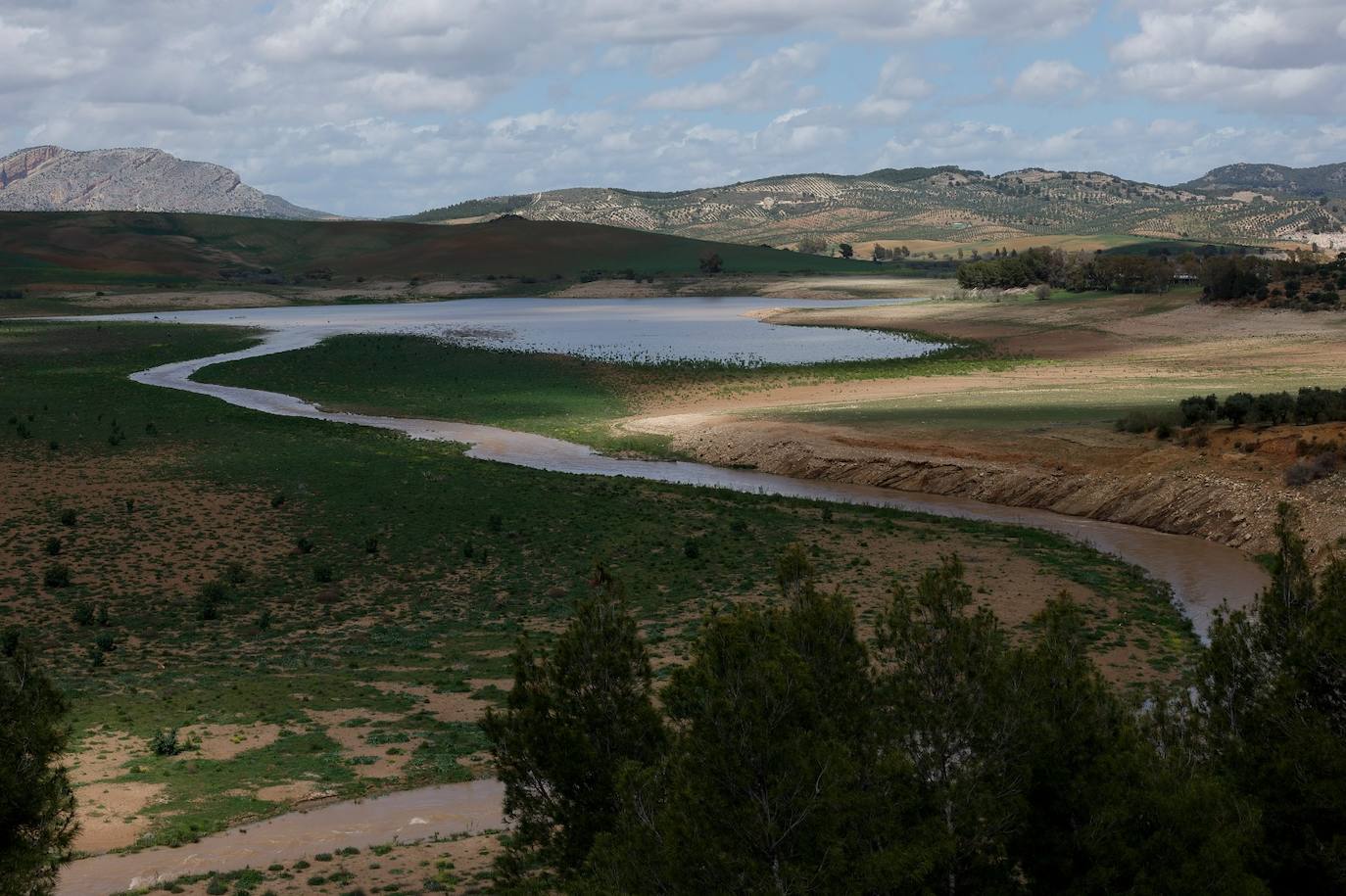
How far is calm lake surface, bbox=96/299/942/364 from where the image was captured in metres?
98.6

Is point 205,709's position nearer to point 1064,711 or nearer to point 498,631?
point 498,631

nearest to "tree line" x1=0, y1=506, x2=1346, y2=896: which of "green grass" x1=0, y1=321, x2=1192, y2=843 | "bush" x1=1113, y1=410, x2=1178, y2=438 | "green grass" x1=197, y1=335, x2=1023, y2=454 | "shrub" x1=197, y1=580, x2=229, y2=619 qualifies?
"green grass" x1=0, y1=321, x2=1192, y2=843

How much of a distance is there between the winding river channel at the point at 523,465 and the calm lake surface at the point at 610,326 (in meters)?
0.24

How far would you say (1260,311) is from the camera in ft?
314

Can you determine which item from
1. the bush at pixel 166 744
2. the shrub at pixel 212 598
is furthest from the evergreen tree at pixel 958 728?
the shrub at pixel 212 598

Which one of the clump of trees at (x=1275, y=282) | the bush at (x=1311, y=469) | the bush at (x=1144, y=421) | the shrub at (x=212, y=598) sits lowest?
the shrub at (x=212, y=598)

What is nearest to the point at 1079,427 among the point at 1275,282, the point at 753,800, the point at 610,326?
the point at 753,800

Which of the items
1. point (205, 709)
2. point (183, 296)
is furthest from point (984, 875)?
point (183, 296)

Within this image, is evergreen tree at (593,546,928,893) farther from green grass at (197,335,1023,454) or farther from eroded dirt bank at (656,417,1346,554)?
green grass at (197,335,1023,454)

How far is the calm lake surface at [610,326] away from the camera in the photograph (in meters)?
98.6

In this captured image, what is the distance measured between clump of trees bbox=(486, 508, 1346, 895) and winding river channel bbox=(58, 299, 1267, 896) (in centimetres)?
514

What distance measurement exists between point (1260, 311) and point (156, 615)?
84891mm

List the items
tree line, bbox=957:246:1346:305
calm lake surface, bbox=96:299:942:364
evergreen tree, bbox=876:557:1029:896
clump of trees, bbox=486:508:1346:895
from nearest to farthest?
clump of trees, bbox=486:508:1346:895, evergreen tree, bbox=876:557:1029:896, calm lake surface, bbox=96:299:942:364, tree line, bbox=957:246:1346:305

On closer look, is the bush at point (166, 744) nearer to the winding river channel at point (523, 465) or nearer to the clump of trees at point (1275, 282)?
the winding river channel at point (523, 465)
